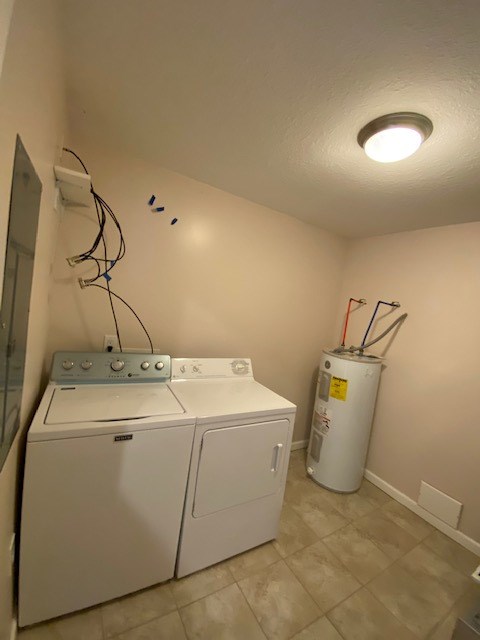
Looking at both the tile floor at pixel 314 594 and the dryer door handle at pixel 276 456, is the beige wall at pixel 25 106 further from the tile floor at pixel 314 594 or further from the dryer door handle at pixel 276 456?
the dryer door handle at pixel 276 456

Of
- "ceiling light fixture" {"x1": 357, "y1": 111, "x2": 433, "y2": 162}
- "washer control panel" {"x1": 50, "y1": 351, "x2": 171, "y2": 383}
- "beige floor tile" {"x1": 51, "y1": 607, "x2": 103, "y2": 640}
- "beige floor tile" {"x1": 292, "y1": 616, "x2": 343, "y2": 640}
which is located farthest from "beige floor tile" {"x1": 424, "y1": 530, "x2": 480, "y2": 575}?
"ceiling light fixture" {"x1": 357, "y1": 111, "x2": 433, "y2": 162}

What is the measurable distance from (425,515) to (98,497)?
93.4 inches

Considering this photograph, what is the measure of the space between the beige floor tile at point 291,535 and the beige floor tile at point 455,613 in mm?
647

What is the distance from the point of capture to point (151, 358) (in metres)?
1.60

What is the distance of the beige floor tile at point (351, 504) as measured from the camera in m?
1.94

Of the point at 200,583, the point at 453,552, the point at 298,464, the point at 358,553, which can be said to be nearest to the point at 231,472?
the point at 200,583

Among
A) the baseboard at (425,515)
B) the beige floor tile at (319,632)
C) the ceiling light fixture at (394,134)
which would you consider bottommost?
the beige floor tile at (319,632)

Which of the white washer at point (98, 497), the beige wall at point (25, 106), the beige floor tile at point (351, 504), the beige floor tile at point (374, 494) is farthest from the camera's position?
the beige floor tile at point (374, 494)

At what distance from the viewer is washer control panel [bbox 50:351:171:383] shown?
4.49ft

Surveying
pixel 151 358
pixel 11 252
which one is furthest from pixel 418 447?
pixel 11 252

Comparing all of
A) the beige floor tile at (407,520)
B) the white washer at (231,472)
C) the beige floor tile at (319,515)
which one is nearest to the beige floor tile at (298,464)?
the beige floor tile at (319,515)

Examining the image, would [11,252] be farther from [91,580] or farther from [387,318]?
[387,318]

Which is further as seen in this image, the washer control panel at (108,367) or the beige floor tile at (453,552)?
the beige floor tile at (453,552)

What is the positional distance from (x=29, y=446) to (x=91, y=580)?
72 cm
